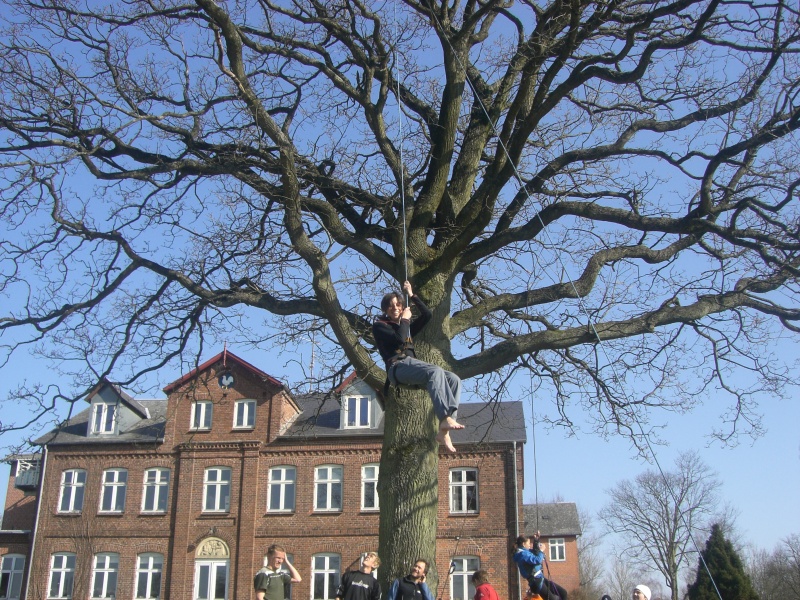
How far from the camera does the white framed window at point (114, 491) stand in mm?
35094

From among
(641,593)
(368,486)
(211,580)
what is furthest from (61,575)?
(641,593)

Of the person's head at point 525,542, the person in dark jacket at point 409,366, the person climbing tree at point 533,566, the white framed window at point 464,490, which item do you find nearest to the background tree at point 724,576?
the white framed window at point 464,490

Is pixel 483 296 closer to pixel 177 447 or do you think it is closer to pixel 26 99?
pixel 26 99

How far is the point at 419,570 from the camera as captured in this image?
924cm

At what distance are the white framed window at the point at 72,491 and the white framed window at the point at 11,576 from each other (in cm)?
293

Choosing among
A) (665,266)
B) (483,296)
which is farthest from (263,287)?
(665,266)

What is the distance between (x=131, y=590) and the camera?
110 ft

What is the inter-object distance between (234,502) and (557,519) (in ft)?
111

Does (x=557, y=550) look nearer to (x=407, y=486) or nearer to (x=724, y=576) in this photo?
(x=724, y=576)

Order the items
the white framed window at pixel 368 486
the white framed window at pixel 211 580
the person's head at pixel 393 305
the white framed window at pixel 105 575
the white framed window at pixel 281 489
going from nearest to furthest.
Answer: the person's head at pixel 393 305
the white framed window at pixel 211 580
the white framed window at pixel 105 575
the white framed window at pixel 368 486
the white framed window at pixel 281 489

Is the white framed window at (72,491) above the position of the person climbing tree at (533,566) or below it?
above

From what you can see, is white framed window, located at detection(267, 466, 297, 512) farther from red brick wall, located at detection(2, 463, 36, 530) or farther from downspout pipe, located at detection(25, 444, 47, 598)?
red brick wall, located at detection(2, 463, 36, 530)

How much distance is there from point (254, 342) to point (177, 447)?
24511 millimetres

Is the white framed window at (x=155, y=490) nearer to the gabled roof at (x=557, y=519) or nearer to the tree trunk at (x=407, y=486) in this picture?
the tree trunk at (x=407, y=486)
